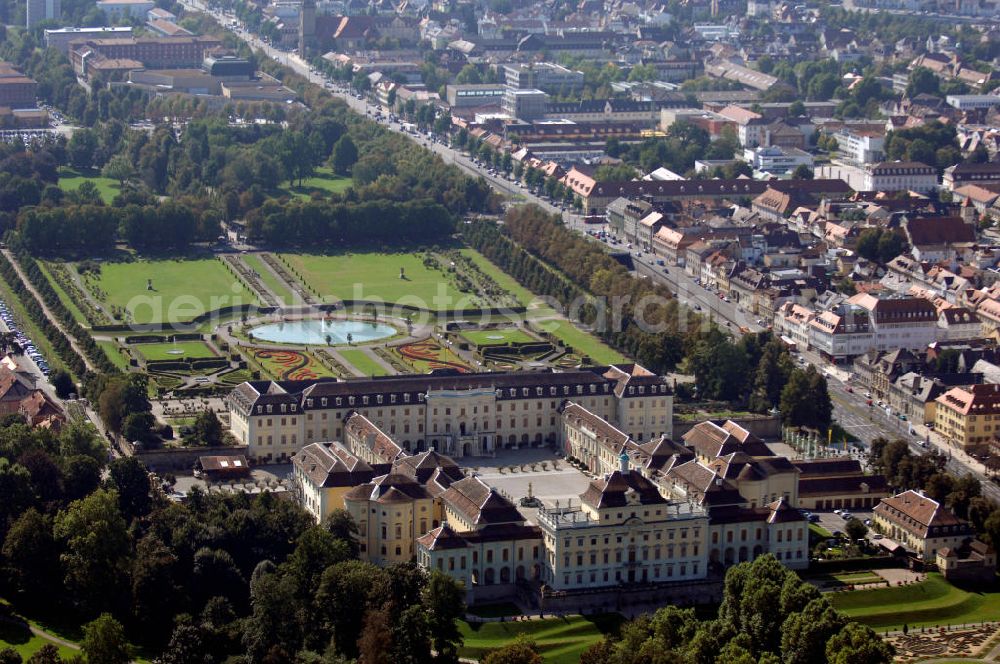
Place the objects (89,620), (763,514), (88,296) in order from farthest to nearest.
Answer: (88,296) < (763,514) < (89,620)

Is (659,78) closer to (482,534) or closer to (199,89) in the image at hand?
(199,89)

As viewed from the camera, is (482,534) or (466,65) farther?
(466,65)

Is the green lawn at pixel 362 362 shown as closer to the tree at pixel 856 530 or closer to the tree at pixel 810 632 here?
the tree at pixel 856 530

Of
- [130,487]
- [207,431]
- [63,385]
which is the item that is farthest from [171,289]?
[130,487]

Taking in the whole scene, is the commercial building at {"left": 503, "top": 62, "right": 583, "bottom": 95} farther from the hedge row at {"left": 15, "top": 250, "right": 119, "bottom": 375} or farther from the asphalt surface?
the hedge row at {"left": 15, "top": 250, "right": 119, "bottom": 375}

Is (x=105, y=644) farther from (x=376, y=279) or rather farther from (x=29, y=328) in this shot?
(x=376, y=279)

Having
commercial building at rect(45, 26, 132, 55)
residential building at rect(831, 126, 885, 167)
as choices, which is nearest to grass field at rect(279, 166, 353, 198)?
residential building at rect(831, 126, 885, 167)

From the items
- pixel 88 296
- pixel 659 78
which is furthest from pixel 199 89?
pixel 88 296
